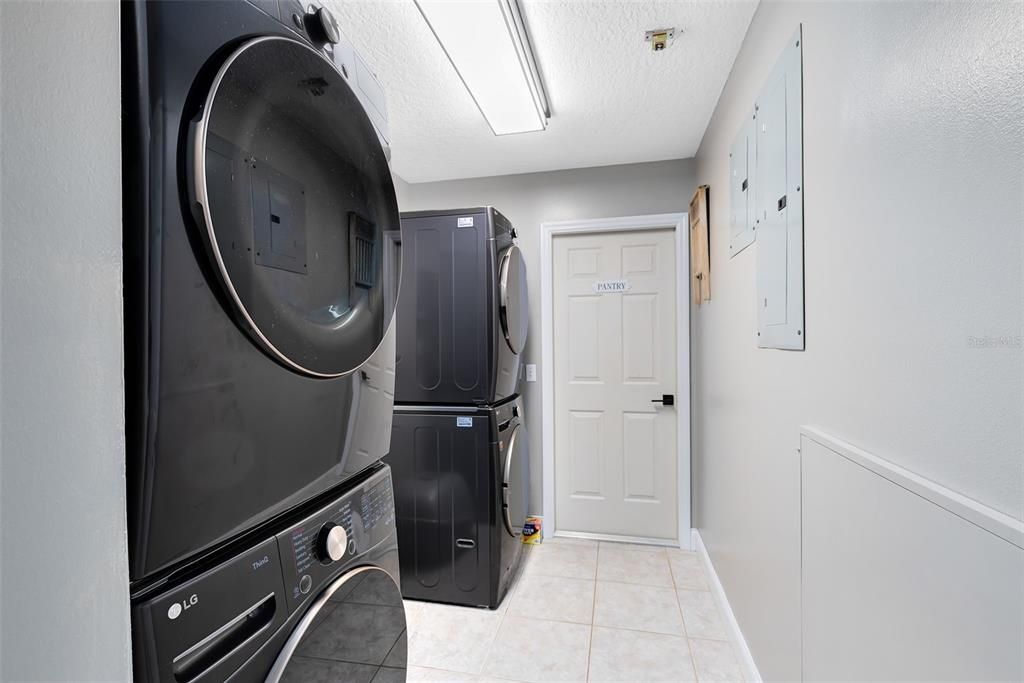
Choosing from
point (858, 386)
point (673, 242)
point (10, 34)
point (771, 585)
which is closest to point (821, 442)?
point (858, 386)

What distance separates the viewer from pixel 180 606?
496mm

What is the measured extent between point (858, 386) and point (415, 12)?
177 centimetres

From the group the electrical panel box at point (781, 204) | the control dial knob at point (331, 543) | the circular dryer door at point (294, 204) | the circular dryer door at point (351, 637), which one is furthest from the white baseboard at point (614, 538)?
the circular dryer door at point (294, 204)

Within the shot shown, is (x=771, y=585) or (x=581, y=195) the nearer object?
(x=771, y=585)

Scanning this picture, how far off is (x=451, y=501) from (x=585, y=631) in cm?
85

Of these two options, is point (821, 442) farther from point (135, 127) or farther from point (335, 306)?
point (135, 127)

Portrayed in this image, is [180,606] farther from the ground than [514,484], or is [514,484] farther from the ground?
[180,606]

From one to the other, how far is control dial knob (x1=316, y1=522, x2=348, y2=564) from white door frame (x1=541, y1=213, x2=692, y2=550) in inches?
89.6

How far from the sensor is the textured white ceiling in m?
1.56

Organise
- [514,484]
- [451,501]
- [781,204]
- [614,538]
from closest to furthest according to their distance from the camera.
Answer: [781,204], [451,501], [514,484], [614,538]

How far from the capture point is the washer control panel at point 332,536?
2.18ft

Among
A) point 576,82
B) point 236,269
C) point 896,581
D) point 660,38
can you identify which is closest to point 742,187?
point 660,38

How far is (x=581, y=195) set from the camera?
2953 mm

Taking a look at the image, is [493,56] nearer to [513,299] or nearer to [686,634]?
[513,299]
